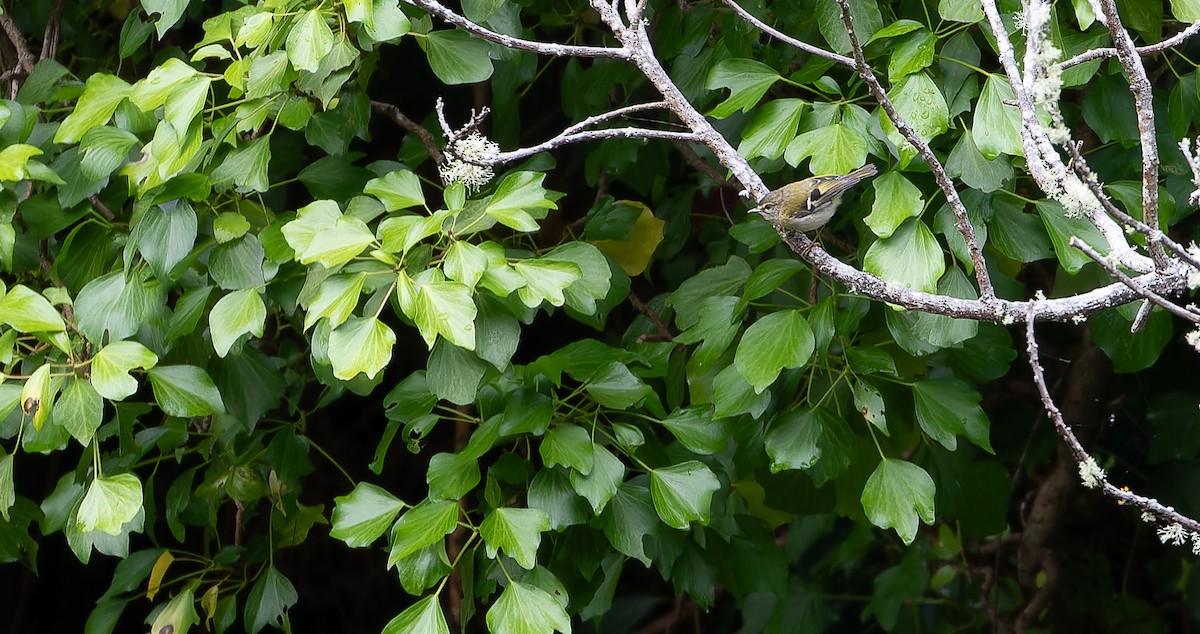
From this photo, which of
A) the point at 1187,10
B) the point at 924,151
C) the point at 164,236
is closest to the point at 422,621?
the point at 164,236

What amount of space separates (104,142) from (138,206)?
0.09 m

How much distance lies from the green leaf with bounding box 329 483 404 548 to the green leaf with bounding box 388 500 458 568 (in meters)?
0.03

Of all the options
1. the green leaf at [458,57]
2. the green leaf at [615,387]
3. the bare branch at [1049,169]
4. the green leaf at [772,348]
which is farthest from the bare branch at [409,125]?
the bare branch at [1049,169]

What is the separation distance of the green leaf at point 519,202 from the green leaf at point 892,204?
0.37 meters

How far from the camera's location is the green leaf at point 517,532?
48.9 inches

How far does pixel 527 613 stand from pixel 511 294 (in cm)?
37

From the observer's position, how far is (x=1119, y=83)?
1.44 meters

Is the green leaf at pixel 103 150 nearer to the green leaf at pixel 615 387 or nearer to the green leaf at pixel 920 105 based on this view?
the green leaf at pixel 615 387

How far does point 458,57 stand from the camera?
54.0 inches

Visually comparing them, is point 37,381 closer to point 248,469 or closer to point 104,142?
point 104,142

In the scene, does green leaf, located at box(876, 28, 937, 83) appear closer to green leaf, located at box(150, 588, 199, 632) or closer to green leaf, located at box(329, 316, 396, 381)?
green leaf, located at box(329, 316, 396, 381)

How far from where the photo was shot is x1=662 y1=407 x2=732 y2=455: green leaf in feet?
4.58

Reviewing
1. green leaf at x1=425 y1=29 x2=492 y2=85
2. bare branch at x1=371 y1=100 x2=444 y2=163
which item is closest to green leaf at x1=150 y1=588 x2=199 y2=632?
bare branch at x1=371 y1=100 x2=444 y2=163

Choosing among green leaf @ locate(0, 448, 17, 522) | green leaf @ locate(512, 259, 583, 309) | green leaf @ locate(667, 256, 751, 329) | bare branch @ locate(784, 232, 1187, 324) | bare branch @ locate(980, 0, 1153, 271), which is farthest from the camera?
green leaf @ locate(667, 256, 751, 329)
